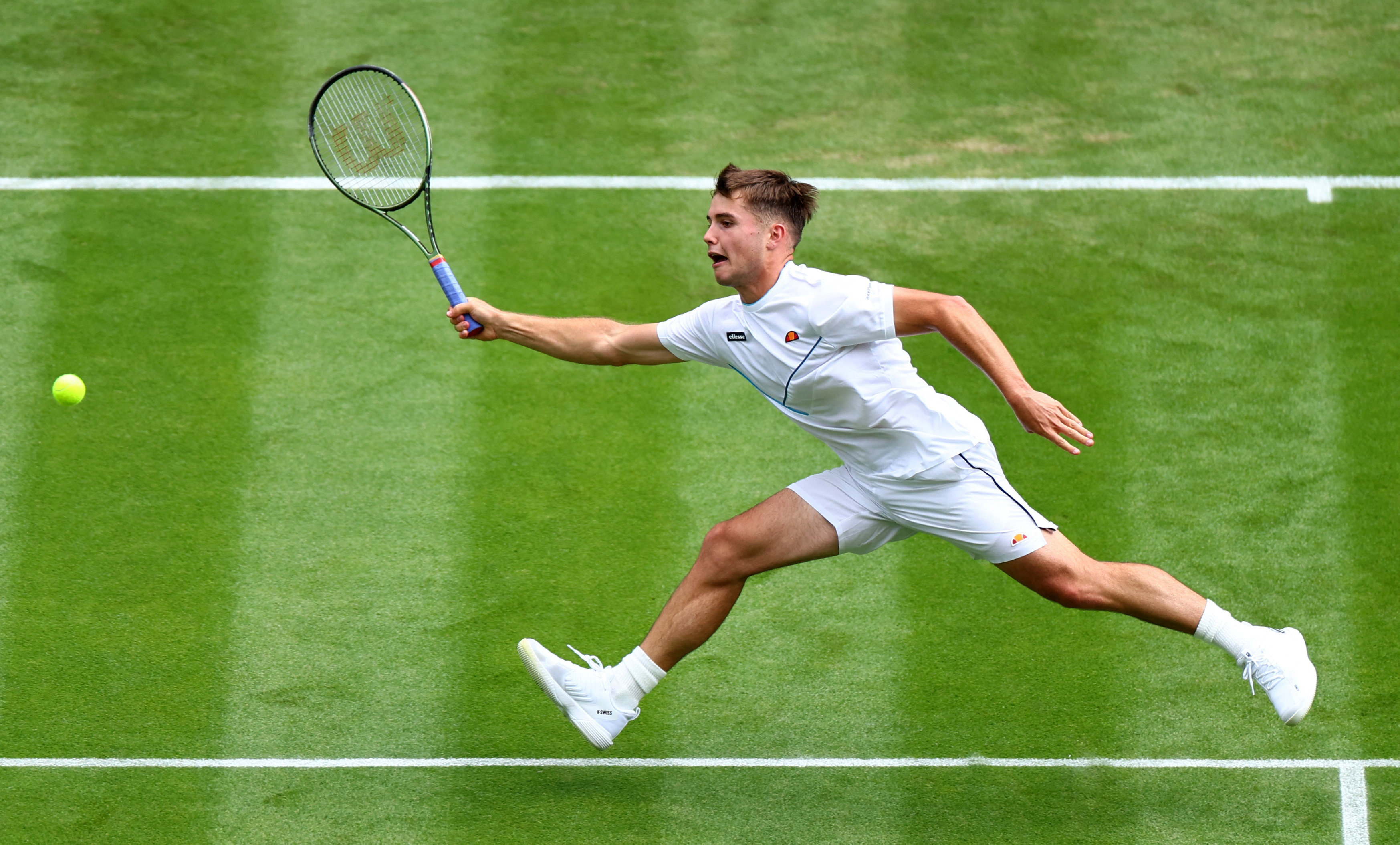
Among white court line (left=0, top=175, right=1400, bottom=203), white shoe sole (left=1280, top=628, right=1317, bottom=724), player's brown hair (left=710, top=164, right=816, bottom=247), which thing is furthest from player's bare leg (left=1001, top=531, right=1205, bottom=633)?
white court line (left=0, top=175, right=1400, bottom=203)

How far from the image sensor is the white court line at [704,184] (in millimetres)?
9906

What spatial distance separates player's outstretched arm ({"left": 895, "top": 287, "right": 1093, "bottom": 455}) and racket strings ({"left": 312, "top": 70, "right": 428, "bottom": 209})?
7.05 feet

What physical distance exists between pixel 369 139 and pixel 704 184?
2.72m

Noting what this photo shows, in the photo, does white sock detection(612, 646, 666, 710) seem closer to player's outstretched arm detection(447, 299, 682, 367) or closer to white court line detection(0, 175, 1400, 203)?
player's outstretched arm detection(447, 299, 682, 367)

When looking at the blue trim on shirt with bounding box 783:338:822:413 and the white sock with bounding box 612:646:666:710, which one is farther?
the white sock with bounding box 612:646:666:710

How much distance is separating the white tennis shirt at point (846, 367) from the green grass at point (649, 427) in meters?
1.38

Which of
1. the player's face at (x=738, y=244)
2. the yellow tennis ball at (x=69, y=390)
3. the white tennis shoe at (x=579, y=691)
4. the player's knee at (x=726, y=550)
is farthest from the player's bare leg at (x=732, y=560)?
the yellow tennis ball at (x=69, y=390)

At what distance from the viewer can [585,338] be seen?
651cm

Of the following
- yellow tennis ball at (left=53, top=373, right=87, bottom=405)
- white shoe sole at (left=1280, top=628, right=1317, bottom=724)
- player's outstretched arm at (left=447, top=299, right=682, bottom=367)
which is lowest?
yellow tennis ball at (left=53, top=373, right=87, bottom=405)

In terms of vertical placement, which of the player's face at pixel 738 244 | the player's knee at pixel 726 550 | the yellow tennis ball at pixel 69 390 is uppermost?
the player's face at pixel 738 244

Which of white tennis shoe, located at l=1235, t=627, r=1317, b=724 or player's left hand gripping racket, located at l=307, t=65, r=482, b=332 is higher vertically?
player's left hand gripping racket, located at l=307, t=65, r=482, b=332

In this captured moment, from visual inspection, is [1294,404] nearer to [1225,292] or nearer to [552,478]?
[1225,292]

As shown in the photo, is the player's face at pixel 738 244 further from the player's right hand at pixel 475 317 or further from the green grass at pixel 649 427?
the green grass at pixel 649 427

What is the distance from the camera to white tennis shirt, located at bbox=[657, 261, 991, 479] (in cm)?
605
